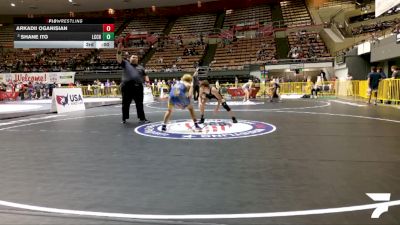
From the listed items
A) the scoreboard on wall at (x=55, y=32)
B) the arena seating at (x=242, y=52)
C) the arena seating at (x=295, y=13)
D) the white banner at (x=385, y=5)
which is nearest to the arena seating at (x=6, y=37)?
the arena seating at (x=242, y=52)

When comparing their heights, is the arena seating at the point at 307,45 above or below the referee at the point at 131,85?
above

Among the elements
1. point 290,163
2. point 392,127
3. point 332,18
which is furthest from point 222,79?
point 290,163

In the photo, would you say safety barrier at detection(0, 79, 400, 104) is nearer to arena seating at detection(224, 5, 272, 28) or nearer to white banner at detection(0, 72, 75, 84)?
white banner at detection(0, 72, 75, 84)

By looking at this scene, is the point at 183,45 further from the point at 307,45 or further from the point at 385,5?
the point at 385,5

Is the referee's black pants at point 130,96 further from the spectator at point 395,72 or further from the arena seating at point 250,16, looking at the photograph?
the arena seating at point 250,16

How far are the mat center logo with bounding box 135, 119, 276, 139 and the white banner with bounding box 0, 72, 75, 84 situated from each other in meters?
28.7

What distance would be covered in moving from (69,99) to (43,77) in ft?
76.5

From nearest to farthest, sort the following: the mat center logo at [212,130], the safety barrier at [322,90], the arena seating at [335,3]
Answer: the mat center logo at [212,130] → the safety barrier at [322,90] → the arena seating at [335,3]

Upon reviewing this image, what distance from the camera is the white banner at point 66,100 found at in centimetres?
1188

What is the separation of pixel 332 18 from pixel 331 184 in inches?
1362

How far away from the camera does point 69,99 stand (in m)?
12.6

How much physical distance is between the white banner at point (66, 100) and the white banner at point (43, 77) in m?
22.0

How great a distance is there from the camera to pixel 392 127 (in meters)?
7.04

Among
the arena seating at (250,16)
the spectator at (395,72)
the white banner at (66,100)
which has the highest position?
the arena seating at (250,16)
